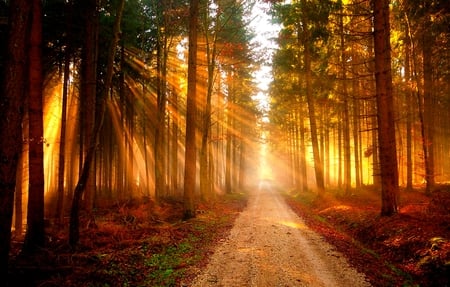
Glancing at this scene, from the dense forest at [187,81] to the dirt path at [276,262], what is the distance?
12.5ft

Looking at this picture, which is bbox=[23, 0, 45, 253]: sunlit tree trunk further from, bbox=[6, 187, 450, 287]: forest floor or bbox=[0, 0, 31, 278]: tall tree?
bbox=[0, 0, 31, 278]: tall tree

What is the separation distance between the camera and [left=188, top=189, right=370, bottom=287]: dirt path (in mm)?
6883

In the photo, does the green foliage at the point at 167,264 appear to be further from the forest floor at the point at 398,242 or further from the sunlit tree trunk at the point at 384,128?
the sunlit tree trunk at the point at 384,128

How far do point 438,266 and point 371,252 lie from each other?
2.49m

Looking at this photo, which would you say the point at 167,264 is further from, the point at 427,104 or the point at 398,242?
the point at 427,104

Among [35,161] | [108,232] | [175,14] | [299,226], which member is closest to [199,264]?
[108,232]

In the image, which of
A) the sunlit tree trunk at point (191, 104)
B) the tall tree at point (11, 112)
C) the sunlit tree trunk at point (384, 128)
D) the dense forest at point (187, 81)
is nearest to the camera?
the tall tree at point (11, 112)

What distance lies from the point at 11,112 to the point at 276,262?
275 inches

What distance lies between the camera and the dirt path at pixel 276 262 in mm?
6883

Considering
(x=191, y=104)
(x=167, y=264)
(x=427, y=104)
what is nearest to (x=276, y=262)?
(x=167, y=264)

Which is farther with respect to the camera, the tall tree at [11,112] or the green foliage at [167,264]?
the green foliage at [167,264]

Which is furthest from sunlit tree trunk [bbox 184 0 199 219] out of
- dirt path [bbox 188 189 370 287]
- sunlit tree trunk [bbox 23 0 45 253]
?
sunlit tree trunk [bbox 23 0 45 253]

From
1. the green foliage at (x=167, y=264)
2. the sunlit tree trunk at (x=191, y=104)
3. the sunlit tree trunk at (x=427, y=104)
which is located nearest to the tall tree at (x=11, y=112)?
the green foliage at (x=167, y=264)

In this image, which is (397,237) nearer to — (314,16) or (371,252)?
(371,252)
